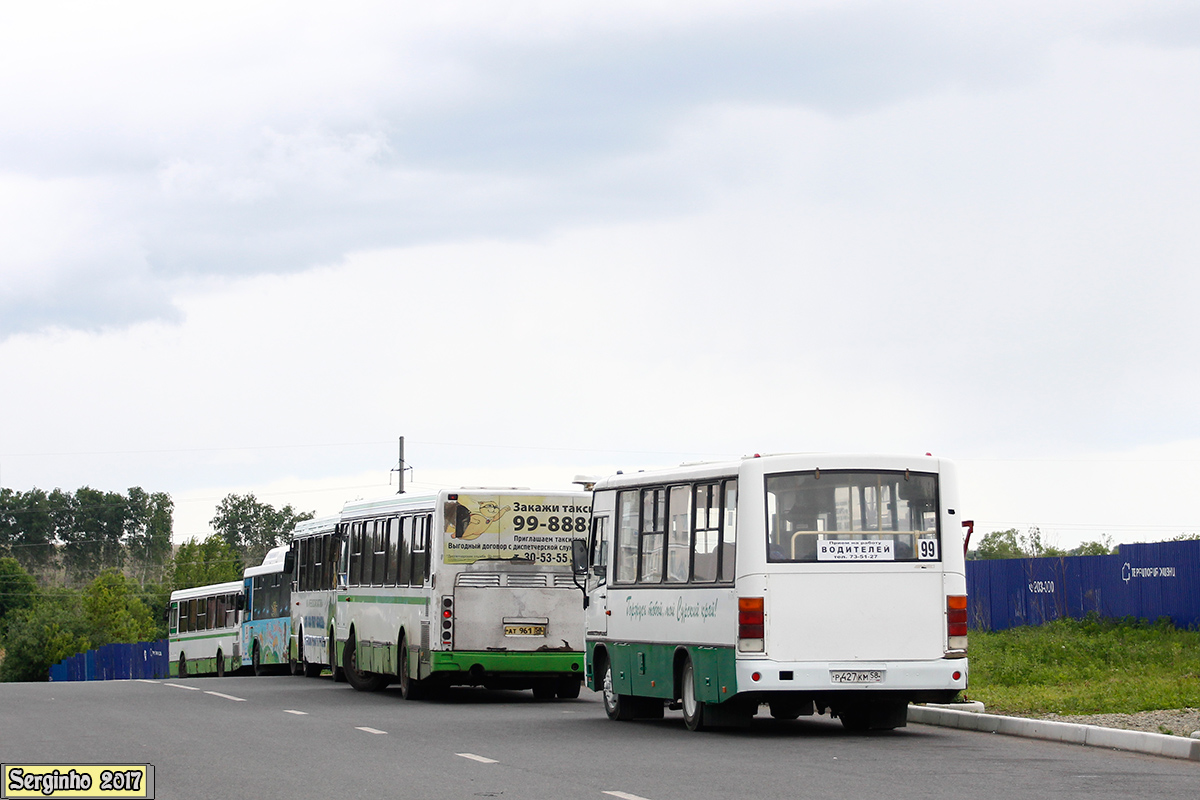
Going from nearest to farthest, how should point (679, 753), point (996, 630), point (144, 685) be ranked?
point (679, 753) < point (144, 685) < point (996, 630)

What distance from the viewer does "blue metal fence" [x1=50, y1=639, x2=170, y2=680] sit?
72.5 metres

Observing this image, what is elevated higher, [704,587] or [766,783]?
[704,587]

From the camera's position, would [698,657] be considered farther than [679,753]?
Yes

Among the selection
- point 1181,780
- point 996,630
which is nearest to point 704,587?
point 1181,780

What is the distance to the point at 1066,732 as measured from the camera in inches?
693

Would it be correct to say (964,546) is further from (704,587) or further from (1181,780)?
(1181,780)

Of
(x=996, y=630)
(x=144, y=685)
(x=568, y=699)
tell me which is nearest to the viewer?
(x=568, y=699)

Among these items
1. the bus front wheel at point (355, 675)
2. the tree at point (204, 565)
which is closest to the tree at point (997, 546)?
the tree at point (204, 565)

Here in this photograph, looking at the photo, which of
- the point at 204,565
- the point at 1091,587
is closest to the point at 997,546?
the point at 204,565

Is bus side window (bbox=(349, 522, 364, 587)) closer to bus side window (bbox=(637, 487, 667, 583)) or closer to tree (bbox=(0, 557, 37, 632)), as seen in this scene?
bus side window (bbox=(637, 487, 667, 583))

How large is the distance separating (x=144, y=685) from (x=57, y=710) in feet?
37.7

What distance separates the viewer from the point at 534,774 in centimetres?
1423

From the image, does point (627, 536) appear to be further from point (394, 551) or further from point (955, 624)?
point (394, 551)

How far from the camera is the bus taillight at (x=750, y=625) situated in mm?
17547
